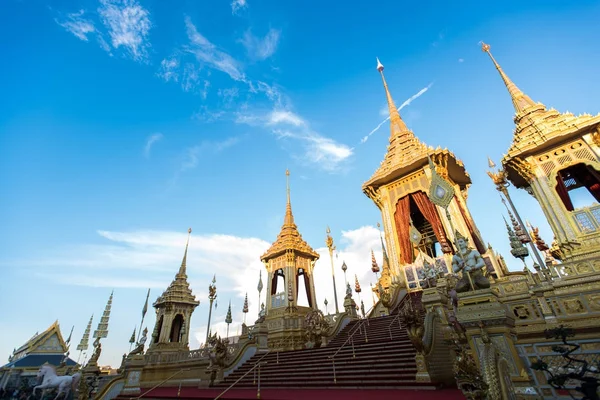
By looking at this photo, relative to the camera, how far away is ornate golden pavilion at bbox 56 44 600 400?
490 centimetres

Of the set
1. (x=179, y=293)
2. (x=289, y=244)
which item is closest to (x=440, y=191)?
(x=289, y=244)

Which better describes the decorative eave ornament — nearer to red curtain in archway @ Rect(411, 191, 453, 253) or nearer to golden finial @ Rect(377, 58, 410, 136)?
red curtain in archway @ Rect(411, 191, 453, 253)

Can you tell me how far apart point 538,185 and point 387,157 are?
35.1 ft

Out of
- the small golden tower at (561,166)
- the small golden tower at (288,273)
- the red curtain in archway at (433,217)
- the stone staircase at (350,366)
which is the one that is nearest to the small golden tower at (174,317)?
the small golden tower at (288,273)

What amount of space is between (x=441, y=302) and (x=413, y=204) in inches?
550

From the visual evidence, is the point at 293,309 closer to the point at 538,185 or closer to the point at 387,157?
the point at 387,157

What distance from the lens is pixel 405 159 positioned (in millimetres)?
21844

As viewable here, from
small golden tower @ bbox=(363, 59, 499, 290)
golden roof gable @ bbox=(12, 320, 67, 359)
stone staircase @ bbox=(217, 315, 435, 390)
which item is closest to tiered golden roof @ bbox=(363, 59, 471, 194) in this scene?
small golden tower @ bbox=(363, 59, 499, 290)

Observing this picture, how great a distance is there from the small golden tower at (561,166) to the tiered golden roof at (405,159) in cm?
362

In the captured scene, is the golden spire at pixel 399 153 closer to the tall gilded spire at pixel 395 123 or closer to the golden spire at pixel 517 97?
the tall gilded spire at pixel 395 123

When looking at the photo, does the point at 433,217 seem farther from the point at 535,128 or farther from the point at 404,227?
the point at 535,128

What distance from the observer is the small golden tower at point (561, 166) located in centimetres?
1434

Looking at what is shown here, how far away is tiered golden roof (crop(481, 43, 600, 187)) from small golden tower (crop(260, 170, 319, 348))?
A: 16970mm

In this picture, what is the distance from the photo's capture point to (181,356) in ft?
55.4
